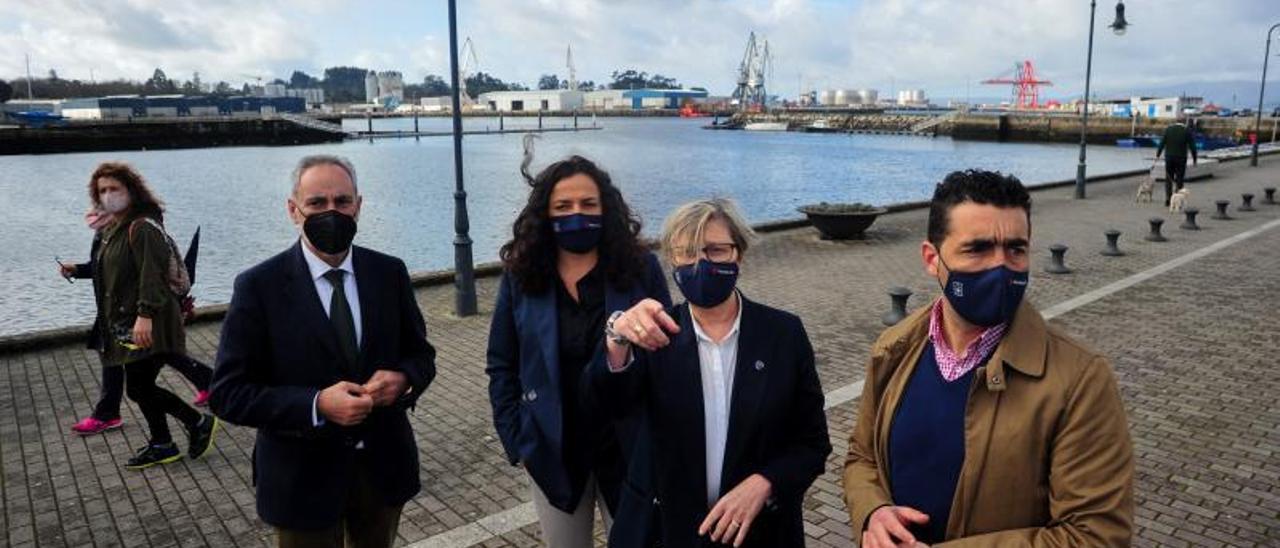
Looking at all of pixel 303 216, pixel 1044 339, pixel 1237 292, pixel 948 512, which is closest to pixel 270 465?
pixel 303 216

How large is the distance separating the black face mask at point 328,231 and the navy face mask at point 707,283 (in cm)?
134

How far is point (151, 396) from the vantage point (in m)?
5.54

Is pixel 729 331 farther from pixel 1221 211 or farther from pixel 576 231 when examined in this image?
pixel 1221 211

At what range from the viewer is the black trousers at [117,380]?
5.82m

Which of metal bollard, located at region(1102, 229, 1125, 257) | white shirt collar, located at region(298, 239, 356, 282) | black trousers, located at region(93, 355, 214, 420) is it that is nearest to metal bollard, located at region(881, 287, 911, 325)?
metal bollard, located at region(1102, 229, 1125, 257)

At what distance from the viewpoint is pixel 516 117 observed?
578 ft

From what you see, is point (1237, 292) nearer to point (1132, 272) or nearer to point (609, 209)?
point (1132, 272)

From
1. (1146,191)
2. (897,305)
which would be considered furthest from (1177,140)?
(897,305)

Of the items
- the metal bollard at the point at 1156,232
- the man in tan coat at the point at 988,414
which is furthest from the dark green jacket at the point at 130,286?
the metal bollard at the point at 1156,232

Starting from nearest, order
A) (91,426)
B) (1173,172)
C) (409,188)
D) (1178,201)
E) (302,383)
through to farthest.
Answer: (302,383), (91,426), (1178,201), (1173,172), (409,188)

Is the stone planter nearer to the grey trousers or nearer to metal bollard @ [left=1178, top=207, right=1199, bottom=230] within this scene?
metal bollard @ [left=1178, top=207, right=1199, bottom=230]

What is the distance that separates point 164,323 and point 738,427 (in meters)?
4.54

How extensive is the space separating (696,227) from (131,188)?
14.6 feet

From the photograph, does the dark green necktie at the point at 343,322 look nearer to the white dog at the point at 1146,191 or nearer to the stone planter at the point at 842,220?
the stone planter at the point at 842,220
